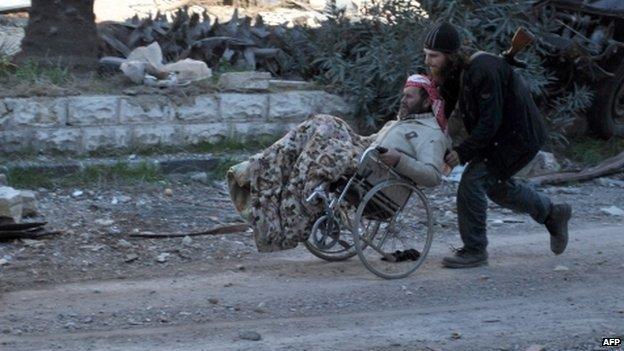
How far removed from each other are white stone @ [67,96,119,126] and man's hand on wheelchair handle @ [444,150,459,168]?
3.80 m

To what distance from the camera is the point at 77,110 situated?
10109 mm

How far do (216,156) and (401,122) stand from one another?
326cm

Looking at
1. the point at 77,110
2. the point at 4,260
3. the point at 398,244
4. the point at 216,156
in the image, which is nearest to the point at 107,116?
the point at 77,110

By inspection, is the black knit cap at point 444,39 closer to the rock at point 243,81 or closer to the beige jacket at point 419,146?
the beige jacket at point 419,146

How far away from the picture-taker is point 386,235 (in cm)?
772

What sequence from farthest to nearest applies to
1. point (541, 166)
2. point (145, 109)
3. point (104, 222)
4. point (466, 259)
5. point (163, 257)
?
point (541, 166), point (145, 109), point (104, 222), point (163, 257), point (466, 259)

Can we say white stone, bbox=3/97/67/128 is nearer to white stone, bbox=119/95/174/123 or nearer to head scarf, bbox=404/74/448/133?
white stone, bbox=119/95/174/123

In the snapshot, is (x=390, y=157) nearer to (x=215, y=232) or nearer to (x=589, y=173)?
(x=215, y=232)

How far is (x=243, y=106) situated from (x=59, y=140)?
1.73 meters

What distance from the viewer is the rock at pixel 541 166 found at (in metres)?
11.1

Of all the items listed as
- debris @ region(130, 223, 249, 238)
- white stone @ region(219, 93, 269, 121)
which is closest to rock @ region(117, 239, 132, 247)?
debris @ region(130, 223, 249, 238)

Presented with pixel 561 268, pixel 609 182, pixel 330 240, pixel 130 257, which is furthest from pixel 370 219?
pixel 609 182

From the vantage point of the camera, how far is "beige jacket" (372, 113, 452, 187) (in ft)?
24.0

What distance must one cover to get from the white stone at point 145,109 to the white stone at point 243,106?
1.70 ft
